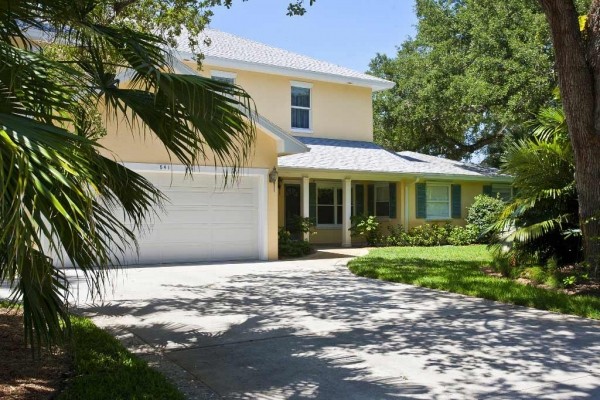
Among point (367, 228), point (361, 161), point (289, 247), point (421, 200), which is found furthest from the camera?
point (421, 200)


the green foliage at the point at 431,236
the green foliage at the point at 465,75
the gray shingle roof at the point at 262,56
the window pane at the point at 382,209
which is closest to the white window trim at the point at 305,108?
the gray shingle roof at the point at 262,56

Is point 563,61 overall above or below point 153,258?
above

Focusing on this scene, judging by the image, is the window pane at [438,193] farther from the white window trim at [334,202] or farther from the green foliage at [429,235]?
the white window trim at [334,202]

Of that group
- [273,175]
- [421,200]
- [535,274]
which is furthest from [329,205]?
[535,274]

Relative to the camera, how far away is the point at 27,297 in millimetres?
3787

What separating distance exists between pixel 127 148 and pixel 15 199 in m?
11.2

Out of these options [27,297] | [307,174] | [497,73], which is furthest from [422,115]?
[27,297]

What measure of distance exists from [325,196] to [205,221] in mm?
7194

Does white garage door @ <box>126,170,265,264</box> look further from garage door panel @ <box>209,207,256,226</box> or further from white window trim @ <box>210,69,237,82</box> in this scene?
white window trim @ <box>210,69,237,82</box>

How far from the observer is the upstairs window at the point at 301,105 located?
19436 mm

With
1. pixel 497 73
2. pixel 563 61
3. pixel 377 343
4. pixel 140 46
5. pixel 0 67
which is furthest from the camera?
pixel 497 73

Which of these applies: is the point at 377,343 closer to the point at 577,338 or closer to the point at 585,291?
the point at 577,338

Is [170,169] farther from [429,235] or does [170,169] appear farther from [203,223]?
[429,235]

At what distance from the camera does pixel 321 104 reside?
19891mm
